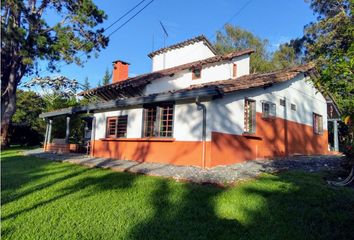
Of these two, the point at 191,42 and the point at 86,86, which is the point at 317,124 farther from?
the point at 86,86

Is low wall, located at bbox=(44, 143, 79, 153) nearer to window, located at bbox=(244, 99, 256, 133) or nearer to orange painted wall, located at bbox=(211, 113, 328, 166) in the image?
orange painted wall, located at bbox=(211, 113, 328, 166)

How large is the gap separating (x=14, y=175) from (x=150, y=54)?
47.7 feet

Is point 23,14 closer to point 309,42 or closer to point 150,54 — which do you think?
point 150,54

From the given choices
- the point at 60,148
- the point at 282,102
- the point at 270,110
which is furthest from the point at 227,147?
the point at 60,148

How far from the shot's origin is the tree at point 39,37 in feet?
38.1

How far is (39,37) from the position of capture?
12328 mm

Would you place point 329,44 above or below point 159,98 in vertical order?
above

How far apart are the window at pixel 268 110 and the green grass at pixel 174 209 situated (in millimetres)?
4879

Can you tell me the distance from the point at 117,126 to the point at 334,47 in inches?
392

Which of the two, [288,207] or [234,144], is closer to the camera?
[288,207]

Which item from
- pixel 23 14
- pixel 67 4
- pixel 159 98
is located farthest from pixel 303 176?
pixel 67 4

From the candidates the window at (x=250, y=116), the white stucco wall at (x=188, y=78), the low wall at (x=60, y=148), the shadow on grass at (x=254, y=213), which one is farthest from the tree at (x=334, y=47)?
the low wall at (x=60, y=148)

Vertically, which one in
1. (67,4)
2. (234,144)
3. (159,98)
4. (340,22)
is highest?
(340,22)

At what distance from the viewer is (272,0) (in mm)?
12258
